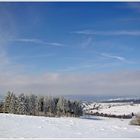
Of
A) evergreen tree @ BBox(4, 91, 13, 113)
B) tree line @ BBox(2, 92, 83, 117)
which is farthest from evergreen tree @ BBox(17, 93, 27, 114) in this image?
evergreen tree @ BBox(4, 91, 13, 113)

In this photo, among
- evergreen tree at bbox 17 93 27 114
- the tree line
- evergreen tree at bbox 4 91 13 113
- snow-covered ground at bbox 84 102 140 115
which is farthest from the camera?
snow-covered ground at bbox 84 102 140 115

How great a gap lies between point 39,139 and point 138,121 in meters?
8.73

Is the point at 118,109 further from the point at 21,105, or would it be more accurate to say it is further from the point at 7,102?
the point at 7,102

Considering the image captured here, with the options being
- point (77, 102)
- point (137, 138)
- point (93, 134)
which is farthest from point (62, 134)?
point (77, 102)

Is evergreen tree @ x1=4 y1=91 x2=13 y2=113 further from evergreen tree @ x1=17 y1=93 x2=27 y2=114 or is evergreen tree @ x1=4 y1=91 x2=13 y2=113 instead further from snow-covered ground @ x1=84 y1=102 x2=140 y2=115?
snow-covered ground @ x1=84 y1=102 x2=140 y2=115

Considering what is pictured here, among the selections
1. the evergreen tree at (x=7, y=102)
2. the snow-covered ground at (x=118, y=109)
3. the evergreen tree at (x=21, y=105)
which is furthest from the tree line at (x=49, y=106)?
the snow-covered ground at (x=118, y=109)

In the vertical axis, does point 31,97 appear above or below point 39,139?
above

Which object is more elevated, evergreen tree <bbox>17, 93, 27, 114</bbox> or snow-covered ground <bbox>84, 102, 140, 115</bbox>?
snow-covered ground <bbox>84, 102, 140, 115</bbox>

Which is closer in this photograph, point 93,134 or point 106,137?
point 106,137

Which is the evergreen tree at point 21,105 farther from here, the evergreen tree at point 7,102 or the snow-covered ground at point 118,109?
the snow-covered ground at point 118,109

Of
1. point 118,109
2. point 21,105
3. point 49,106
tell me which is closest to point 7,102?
point 21,105

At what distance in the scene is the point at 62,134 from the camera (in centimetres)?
1109

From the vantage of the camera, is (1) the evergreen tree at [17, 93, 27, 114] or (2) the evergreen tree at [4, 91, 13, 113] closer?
(2) the evergreen tree at [4, 91, 13, 113]

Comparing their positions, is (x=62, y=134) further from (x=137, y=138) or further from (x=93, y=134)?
(x=137, y=138)
